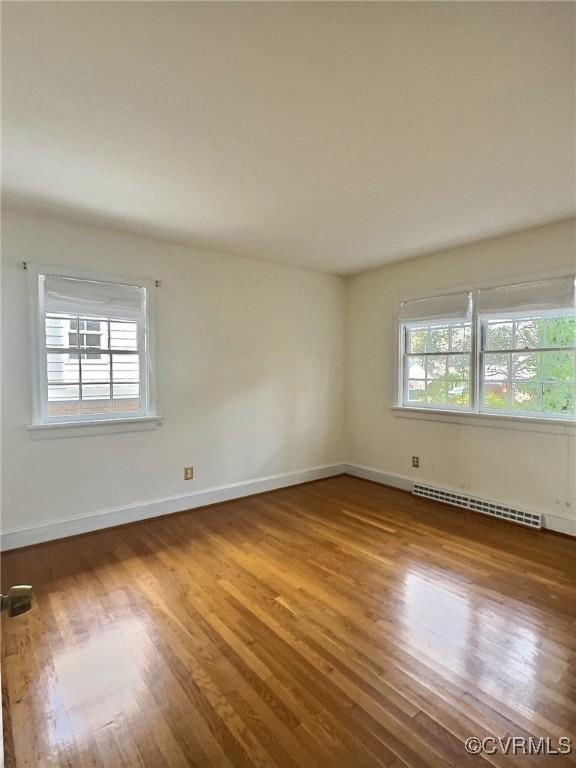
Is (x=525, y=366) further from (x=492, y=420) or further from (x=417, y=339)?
(x=417, y=339)

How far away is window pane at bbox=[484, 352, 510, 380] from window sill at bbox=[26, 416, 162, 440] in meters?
3.10

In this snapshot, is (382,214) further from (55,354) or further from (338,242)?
(55,354)

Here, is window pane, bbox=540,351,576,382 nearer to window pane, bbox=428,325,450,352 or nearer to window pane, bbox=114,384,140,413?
window pane, bbox=428,325,450,352

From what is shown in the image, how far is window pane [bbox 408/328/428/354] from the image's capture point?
4281 millimetres

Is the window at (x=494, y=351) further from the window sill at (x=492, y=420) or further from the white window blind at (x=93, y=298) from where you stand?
the white window blind at (x=93, y=298)

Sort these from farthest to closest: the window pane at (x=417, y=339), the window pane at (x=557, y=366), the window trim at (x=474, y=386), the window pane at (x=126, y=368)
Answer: the window pane at (x=417, y=339) < the window pane at (x=126, y=368) < the window trim at (x=474, y=386) < the window pane at (x=557, y=366)

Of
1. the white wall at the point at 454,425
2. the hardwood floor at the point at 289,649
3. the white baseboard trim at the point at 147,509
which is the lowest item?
the hardwood floor at the point at 289,649

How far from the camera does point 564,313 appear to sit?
10.5 ft

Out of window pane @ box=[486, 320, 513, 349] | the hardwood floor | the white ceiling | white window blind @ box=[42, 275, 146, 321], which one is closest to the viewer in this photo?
the white ceiling

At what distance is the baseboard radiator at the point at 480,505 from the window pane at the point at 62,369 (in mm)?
3490

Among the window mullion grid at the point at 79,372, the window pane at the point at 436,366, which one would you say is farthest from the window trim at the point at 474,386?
the window mullion grid at the point at 79,372

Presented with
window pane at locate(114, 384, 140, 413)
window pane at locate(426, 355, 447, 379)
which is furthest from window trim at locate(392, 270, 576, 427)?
window pane at locate(114, 384, 140, 413)

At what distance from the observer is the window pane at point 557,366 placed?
10.4ft

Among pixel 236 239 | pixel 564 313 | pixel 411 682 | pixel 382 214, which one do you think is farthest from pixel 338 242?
pixel 411 682
